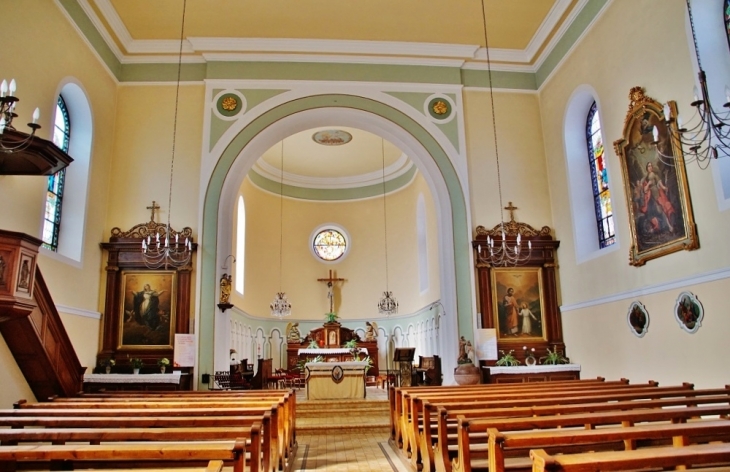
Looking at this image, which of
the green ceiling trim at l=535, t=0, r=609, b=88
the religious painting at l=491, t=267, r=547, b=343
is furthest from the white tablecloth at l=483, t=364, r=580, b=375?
the green ceiling trim at l=535, t=0, r=609, b=88

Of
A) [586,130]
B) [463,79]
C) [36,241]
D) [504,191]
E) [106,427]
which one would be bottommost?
[106,427]

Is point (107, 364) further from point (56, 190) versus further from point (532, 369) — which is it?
point (532, 369)

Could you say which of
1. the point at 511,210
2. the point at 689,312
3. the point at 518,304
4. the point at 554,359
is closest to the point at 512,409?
the point at 689,312

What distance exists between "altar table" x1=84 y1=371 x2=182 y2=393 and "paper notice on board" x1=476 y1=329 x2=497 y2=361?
5.82 metres

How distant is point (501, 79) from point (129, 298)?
9.32 meters

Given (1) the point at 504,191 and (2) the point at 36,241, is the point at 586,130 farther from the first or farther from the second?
(2) the point at 36,241

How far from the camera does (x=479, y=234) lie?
11352mm

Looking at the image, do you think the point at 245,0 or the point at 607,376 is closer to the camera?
the point at 607,376

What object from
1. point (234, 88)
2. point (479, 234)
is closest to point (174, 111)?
point (234, 88)

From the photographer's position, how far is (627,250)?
884 centimetres

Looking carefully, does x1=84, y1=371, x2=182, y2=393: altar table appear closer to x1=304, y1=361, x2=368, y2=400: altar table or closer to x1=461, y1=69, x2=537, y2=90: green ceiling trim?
x1=304, y1=361, x2=368, y2=400: altar table

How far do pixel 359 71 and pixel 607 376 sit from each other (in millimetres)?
8028

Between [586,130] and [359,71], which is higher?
[359,71]

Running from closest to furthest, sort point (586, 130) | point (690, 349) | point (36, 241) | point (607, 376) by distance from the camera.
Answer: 1. point (36, 241)
2. point (690, 349)
3. point (607, 376)
4. point (586, 130)
